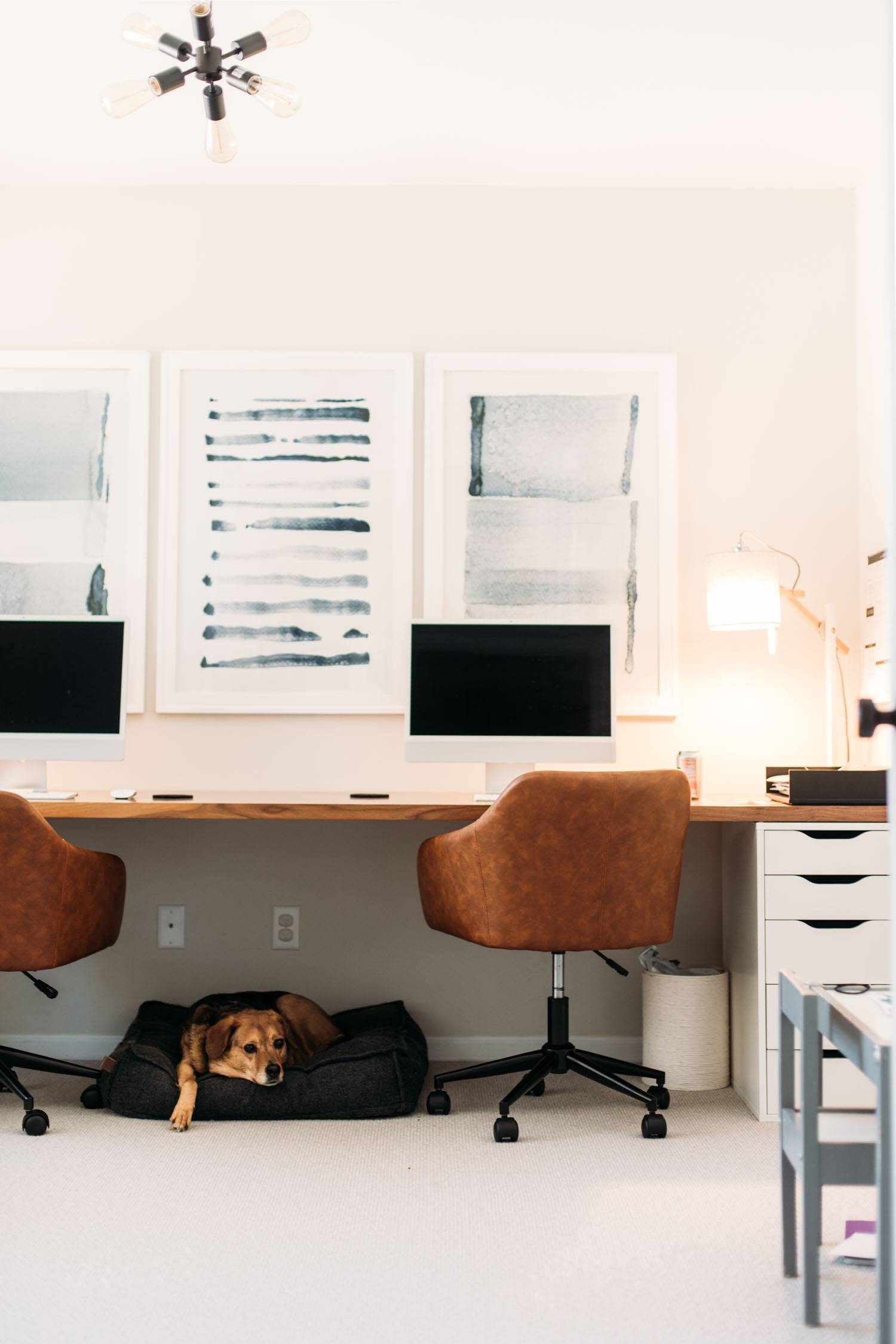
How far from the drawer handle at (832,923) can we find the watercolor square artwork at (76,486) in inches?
73.3

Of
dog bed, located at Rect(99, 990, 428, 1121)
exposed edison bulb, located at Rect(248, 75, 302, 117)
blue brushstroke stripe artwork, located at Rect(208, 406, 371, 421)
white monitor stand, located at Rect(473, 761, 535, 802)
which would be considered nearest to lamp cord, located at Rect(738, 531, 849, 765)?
white monitor stand, located at Rect(473, 761, 535, 802)

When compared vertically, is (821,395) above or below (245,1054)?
above

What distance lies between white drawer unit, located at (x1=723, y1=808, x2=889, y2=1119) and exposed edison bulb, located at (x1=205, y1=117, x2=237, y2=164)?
191cm

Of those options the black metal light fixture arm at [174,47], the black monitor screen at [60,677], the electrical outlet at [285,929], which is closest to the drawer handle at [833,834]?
the electrical outlet at [285,929]

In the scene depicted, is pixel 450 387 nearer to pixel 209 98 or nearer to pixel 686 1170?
pixel 209 98

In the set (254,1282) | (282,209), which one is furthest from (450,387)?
(254,1282)

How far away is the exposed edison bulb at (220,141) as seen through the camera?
7.23 ft

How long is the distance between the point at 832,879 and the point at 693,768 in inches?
17.3

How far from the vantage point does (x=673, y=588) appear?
10.0 feet

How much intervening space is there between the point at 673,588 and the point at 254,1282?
2047 millimetres

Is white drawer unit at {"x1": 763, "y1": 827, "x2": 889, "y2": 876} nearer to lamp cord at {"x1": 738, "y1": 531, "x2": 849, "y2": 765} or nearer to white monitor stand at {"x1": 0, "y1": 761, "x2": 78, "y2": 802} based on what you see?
lamp cord at {"x1": 738, "y1": 531, "x2": 849, "y2": 765}

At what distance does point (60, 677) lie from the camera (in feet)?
9.15

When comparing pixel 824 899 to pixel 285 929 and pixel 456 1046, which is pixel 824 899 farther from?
pixel 285 929

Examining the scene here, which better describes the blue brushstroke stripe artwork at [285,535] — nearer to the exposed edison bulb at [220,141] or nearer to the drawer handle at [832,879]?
→ the exposed edison bulb at [220,141]
